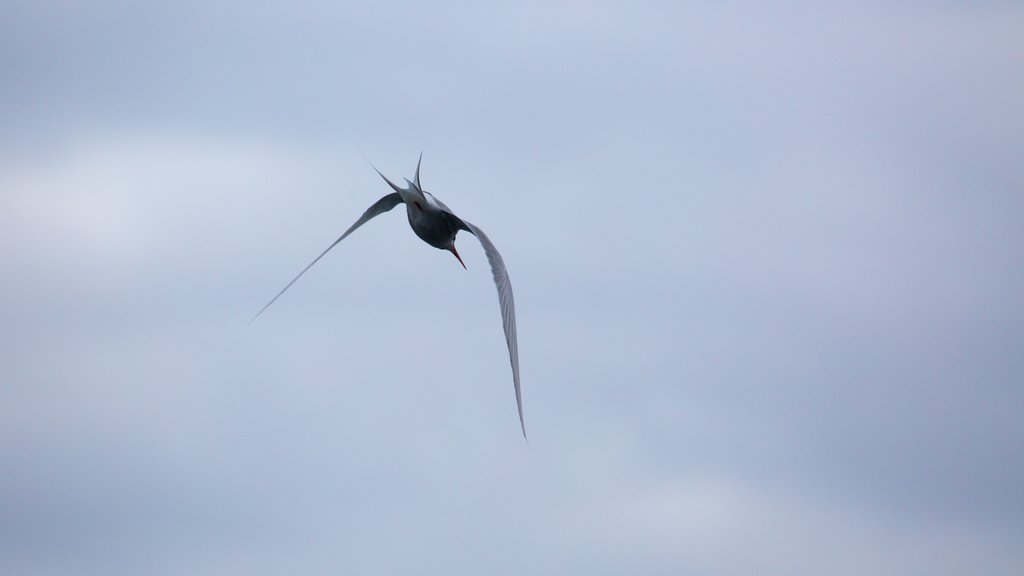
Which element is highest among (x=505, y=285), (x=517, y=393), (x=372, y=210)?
(x=372, y=210)

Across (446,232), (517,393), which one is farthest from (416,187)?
(517,393)

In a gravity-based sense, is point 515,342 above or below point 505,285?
below

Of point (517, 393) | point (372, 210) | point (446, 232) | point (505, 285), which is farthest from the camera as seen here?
point (372, 210)

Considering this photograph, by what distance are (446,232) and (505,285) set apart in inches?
107

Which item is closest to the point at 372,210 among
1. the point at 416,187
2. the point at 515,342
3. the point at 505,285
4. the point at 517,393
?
the point at 416,187

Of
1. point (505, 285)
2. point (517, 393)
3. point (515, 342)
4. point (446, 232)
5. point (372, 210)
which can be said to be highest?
point (372, 210)

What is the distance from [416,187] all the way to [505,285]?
139 inches

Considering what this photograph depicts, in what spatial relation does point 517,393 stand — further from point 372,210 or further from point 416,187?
point 372,210

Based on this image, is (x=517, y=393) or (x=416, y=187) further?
(x=416, y=187)

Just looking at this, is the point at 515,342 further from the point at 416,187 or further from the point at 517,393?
the point at 416,187

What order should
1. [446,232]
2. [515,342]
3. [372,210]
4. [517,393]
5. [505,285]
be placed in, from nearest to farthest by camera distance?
1. [517,393]
2. [515,342]
3. [505,285]
4. [446,232]
5. [372,210]

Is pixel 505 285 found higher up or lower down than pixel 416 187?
lower down

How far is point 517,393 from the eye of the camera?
56.5 ft

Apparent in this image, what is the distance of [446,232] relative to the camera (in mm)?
23062
